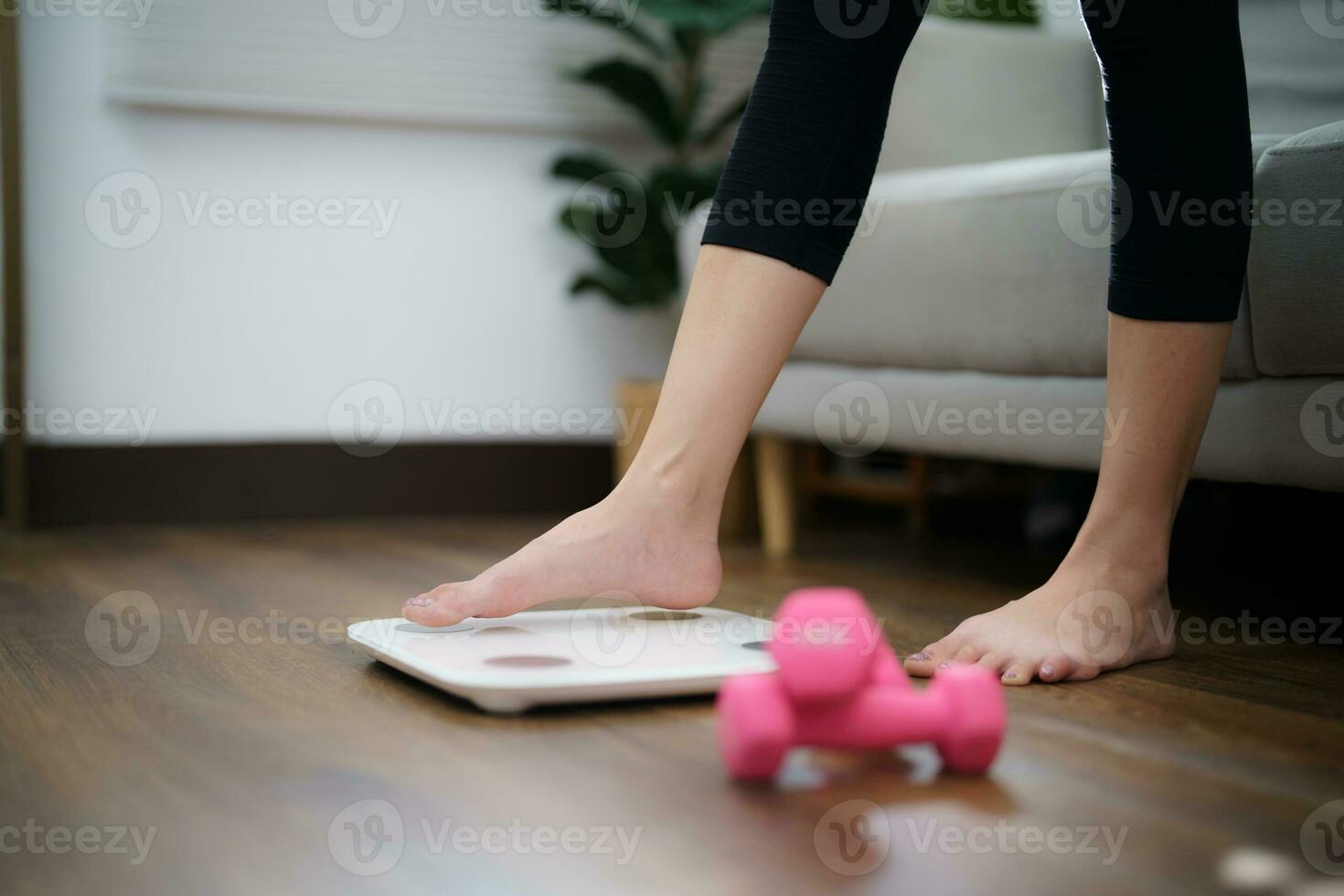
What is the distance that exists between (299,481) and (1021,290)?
1.31m

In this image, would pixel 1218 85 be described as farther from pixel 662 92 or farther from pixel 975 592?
pixel 662 92

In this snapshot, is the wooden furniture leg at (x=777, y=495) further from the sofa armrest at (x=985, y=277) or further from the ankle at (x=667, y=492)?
the ankle at (x=667, y=492)

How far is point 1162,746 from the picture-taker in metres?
0.69

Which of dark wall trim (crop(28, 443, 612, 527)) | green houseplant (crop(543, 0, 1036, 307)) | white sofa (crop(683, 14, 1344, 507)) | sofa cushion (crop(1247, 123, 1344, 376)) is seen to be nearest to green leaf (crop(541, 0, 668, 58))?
green houseplant (crop(543, 0, 1036, 307))

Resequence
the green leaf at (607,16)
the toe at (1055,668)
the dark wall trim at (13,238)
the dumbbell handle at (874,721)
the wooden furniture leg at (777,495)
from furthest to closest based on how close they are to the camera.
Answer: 1. the green leaf at (607,16)
2. the dark wall trim at (13,238)
3. the wooden furniture leg at (777,495)
4. the toe at (1055,668)
5. the dumbbell handle at (874,721)

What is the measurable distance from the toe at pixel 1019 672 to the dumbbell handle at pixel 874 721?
22cm

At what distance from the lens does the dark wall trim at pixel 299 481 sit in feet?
6.49

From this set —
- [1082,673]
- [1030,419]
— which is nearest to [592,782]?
[1082,673]

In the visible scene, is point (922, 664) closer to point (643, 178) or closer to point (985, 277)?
point (985, 277)

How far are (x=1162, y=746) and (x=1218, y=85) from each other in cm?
49

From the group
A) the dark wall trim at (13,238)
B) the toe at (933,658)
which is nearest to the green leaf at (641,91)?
the dark wall trim at (13,238)

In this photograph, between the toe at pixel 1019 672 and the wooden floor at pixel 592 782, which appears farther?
the toe at pixel 1019 672

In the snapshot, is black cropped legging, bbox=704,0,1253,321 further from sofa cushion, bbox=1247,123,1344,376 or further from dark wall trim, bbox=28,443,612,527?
dark wall trim, bbox=28,443,612,527

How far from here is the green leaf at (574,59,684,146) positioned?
217 centimetres
